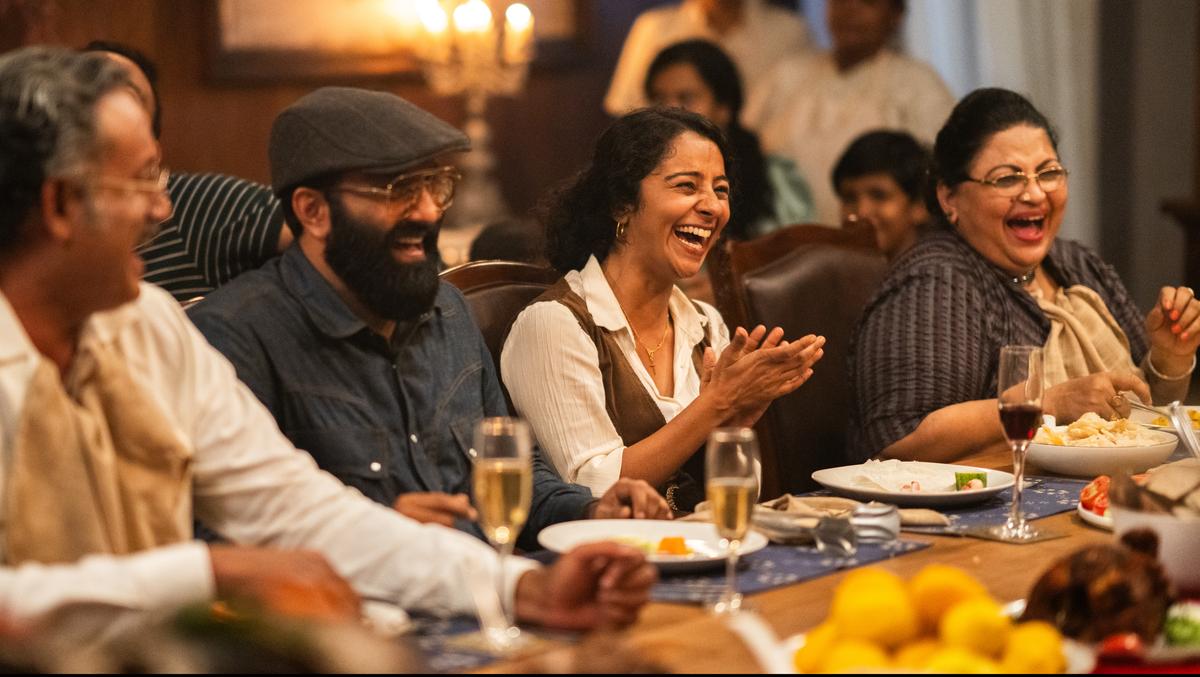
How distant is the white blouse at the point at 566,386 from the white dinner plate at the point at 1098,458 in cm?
68

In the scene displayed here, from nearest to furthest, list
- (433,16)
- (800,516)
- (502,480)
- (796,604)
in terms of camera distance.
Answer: (502,480)
(796,604)
(800,516)
(433,16)

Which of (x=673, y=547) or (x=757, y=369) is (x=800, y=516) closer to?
(x=673, y=547)

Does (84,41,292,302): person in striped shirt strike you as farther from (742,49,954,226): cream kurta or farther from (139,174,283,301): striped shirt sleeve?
(742,49,954,226): cream kurta

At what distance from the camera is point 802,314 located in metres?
3.13

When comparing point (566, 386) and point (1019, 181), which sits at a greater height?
point (1019, 181)

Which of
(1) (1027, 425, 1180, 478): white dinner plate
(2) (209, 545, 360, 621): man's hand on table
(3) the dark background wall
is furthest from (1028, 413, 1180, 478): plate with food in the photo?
(3) the dark background wall

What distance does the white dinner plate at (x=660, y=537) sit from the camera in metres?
1.78

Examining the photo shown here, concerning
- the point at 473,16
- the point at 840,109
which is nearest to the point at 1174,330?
the point at 840,109

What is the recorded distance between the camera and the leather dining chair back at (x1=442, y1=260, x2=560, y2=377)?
2.70 meters

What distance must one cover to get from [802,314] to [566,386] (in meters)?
0.72

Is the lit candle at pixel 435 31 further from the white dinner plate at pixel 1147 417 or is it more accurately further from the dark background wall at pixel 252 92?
the white dinner plate at pixel 1147 417

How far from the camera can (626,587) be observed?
155 centimetres

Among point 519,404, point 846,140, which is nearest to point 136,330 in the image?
point 519,404

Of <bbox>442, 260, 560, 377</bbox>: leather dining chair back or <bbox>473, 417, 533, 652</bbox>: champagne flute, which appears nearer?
<bbox>473, 417, 533, 652</bbox>: champagne flute
